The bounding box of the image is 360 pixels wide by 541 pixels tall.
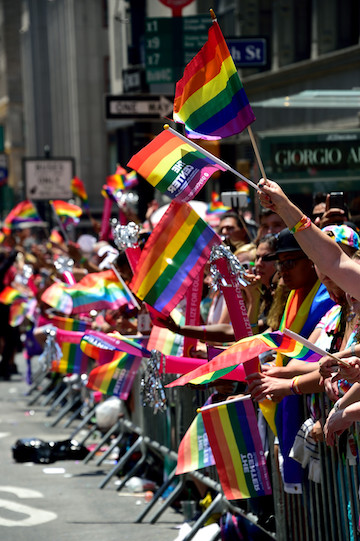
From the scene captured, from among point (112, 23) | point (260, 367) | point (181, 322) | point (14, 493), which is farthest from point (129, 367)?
point (112, 23)

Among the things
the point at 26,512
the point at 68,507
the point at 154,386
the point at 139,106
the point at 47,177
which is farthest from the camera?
the point at 47,177

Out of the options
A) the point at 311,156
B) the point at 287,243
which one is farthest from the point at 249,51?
the point at 287,243

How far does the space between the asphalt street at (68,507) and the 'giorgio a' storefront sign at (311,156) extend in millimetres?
3380

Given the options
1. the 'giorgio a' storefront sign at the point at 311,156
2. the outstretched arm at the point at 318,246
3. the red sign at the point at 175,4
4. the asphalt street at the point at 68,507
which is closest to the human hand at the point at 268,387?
the outstretched arm at the point at 318,246

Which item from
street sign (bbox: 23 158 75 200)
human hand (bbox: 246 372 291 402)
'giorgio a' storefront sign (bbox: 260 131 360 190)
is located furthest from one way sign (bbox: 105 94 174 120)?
street sign (bbox: 23 158 75 200)

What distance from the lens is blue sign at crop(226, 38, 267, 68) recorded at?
41.6 feet

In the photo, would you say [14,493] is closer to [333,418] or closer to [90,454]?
[90,454]

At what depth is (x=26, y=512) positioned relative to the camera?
29.9ft

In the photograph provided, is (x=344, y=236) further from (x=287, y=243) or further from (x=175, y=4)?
(x=175, y=4)

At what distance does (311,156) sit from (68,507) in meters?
4.32

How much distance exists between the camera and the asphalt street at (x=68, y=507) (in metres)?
8.34

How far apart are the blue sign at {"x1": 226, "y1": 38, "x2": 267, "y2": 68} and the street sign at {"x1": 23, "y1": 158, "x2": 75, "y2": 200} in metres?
12.2

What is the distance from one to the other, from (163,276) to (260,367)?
0.73 metres

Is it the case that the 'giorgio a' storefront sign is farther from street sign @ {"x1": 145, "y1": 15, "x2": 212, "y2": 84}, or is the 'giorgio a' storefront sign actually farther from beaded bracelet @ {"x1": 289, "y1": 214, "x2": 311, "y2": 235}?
beaded bracelet @ {"x1": 289, "y1": 214, "x2": 311, "y2": 235}
